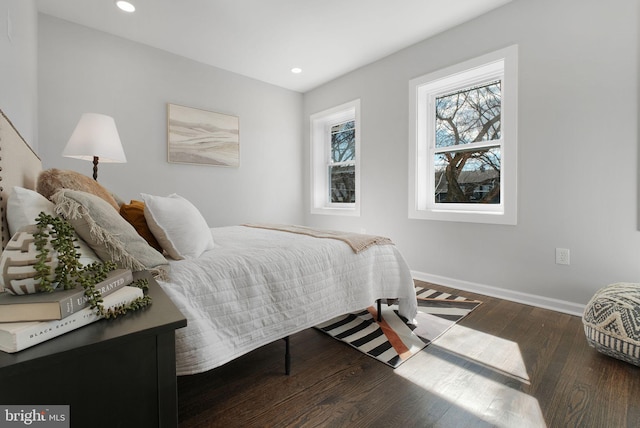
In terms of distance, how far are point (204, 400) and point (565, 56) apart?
3226 mm

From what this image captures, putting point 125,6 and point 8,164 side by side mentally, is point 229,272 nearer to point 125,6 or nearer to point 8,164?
Answer: point 8,164

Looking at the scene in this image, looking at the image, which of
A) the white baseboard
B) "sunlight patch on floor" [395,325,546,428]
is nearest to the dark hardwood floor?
"sunlight patch on floor" [395,325,546,428]

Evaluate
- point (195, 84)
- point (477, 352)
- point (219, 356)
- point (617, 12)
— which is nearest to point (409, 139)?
point (617, 12)

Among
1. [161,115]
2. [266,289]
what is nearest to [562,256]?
[266,289]

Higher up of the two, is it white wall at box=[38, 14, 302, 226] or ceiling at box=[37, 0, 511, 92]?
ceiling at box=[37, 0, 511, 92]

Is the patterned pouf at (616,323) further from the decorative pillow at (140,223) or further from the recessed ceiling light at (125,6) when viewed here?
the recessed ceiling light at (125,6)

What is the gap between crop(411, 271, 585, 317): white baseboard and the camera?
7.35 feet

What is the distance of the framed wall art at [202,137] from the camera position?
331cm

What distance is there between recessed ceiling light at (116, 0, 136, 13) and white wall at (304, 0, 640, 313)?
269 centimetres

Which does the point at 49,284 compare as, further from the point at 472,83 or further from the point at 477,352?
the point at 472,83

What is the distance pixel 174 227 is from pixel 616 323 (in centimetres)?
226

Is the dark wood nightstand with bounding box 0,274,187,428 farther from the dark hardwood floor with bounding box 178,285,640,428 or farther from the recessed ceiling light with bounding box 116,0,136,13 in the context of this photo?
the recessed ceiling light with bounding box 116,0,136,13

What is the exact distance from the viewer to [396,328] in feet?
6.53

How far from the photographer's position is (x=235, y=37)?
2.98 meters
